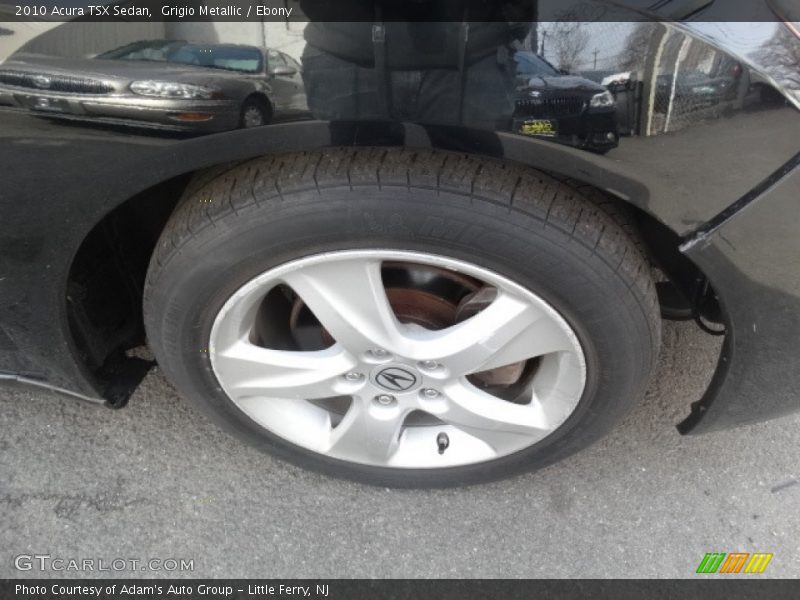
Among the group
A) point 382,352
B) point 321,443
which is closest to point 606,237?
point 382,352

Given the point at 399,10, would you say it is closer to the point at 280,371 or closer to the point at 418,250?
the point at 418,250

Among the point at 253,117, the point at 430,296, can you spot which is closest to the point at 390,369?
the point at 430,296

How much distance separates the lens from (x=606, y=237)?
1386mm

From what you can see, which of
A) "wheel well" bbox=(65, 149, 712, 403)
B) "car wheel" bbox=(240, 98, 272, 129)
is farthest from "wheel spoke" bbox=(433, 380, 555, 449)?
"car wheel" bbox=(240, 98, 272, 129)

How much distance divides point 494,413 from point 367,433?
37 cm

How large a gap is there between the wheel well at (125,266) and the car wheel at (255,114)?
10.1 inches

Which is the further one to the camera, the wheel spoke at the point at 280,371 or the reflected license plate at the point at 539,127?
the wheel spoke at the point at 280,371

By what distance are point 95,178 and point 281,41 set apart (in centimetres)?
51

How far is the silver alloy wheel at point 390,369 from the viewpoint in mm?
1463

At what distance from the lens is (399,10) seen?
112 centimetres

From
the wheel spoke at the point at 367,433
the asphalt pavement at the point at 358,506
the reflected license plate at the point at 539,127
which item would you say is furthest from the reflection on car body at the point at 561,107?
the asphalt pavement at the point at 358,506

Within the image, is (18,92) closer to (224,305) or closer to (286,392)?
(224,305)

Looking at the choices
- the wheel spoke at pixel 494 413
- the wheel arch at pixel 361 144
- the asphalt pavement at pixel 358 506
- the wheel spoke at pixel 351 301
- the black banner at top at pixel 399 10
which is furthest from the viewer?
the asphalt pavement at pixel 358 506
